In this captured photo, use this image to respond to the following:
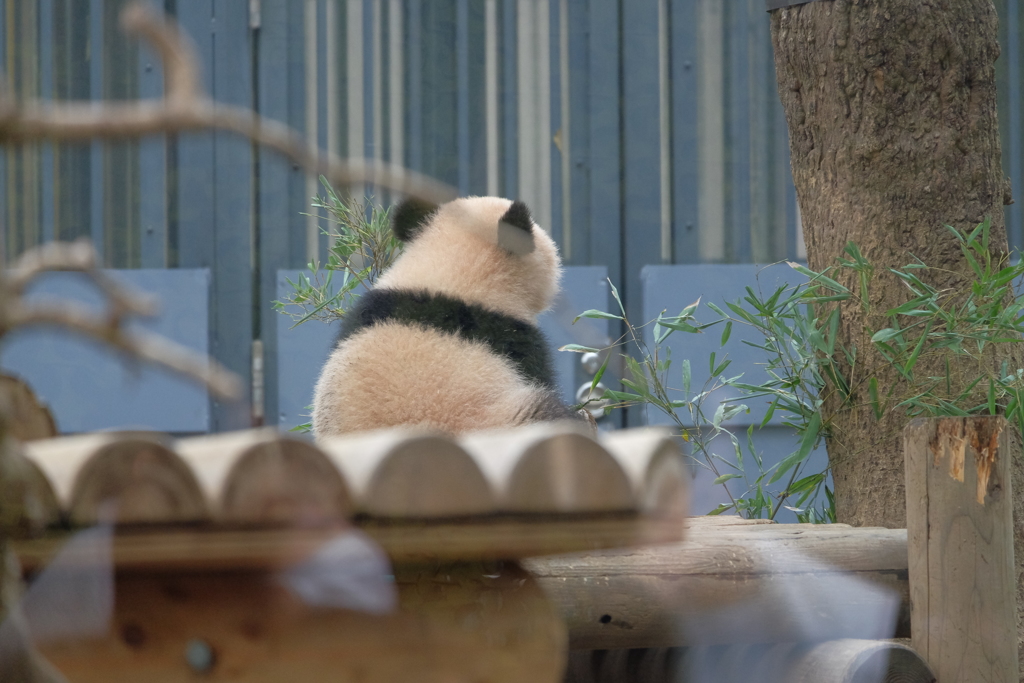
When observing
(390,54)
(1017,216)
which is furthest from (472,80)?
(1017,216)

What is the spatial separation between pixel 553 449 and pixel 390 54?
4.63 feet

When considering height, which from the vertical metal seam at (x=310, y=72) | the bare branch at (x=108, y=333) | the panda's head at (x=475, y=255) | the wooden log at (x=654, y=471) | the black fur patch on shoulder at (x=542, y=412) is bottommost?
the black fur patch on shoulder at (x=542, y=412)

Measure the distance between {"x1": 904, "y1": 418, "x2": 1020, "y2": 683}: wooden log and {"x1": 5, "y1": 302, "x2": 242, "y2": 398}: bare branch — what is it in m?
1.40

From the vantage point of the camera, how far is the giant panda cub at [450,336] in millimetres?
1563

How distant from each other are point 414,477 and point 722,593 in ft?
3.36

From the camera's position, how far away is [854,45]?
224cm

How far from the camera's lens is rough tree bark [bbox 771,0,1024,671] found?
220 cm

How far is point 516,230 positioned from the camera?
70.3 inches

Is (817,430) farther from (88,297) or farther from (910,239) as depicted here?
(88,297)

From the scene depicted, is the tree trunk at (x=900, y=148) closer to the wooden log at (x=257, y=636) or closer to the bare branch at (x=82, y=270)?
the wooden log at (x=257, y=636)

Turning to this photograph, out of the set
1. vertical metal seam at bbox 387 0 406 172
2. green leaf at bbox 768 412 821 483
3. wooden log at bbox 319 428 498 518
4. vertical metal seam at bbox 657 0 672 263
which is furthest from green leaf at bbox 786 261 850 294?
wooden log at bbox 319 428 498 518

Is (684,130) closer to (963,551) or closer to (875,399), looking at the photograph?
(875,399)

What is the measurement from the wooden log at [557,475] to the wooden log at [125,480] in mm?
197

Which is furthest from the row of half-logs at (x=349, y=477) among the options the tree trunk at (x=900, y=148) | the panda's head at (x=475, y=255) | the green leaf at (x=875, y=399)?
the tree trunk at (x=900, y=148)
